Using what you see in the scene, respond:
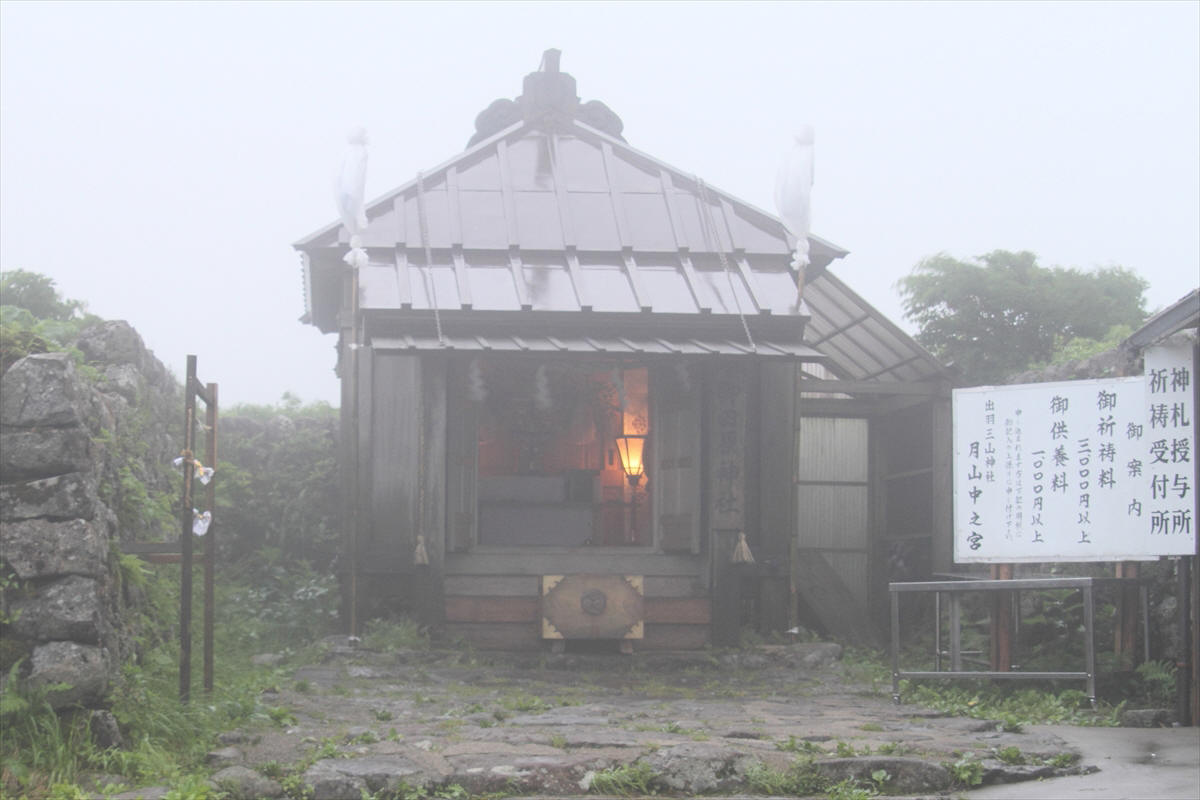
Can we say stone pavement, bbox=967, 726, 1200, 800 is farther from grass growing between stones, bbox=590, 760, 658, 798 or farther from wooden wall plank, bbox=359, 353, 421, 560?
wooden wall plank, bbox=359, 353, 421, 560

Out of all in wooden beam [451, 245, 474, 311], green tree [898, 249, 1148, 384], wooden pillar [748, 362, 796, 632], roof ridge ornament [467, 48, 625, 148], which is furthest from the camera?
green tree [898, 249, 1148, 384]

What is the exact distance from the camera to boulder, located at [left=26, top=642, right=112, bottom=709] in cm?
711

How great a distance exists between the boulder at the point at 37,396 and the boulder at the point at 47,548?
60cm

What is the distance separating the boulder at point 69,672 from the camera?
711cm

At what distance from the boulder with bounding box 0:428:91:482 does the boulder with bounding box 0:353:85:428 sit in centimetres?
6

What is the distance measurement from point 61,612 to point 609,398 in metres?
11.3

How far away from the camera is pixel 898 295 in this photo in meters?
27.4

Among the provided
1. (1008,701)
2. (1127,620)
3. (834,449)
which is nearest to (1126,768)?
(1008,701)

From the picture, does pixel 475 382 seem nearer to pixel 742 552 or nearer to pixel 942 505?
pixel 742 552

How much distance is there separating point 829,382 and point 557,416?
12.8 ft

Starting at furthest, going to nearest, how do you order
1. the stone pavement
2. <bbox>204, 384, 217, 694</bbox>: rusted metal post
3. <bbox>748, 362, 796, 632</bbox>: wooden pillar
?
<bbox>748, 362, 796, 632</bbox>: wooden pillar
<bbox>204, 384, 217, 694</bbox>: rusted metal post
the stone pavement

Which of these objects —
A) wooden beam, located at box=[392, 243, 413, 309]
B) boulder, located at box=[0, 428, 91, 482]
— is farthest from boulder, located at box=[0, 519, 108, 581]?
wooden beam, located at box=[392, 243, 413, 309]

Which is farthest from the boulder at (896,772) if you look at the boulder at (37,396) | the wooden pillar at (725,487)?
the wooden pillar at (725,487)

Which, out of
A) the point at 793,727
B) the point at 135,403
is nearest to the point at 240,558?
the point at 135,403
